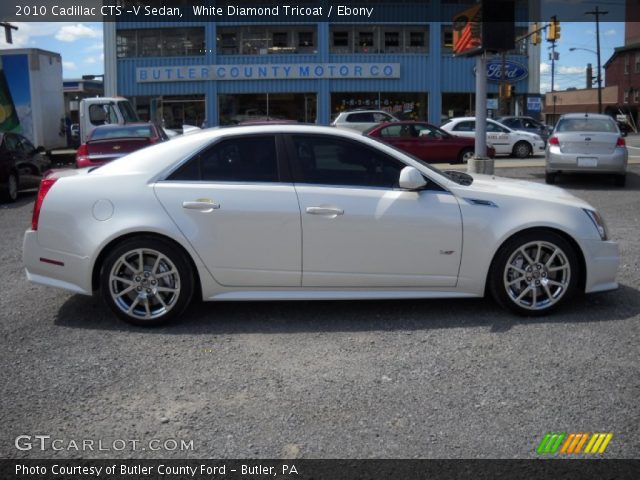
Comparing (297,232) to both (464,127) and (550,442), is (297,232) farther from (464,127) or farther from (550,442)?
(464,127)

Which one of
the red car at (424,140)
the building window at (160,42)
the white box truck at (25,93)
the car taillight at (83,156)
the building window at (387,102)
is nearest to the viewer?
the car taillight at (83,156)

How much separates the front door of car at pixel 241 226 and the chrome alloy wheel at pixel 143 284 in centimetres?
30

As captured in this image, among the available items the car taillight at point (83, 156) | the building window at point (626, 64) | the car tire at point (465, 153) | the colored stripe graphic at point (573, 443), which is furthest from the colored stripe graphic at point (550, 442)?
the building window at point (626, 64)

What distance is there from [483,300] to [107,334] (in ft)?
9.90

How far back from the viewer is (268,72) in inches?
1529

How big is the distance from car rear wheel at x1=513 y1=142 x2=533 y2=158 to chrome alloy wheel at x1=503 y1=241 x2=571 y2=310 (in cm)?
1994

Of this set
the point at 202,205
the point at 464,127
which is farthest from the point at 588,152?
the point at 202,205

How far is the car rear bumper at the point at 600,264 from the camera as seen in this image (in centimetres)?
542

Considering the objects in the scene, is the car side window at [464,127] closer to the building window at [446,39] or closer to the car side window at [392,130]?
the car side window at [392,130]

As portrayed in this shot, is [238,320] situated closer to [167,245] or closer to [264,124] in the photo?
[167,245]

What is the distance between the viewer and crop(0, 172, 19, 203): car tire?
14.0m

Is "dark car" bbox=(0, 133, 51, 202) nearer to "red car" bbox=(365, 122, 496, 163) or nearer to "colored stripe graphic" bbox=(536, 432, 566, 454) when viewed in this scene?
"red car" bbox=(365, 122, 496, 163)

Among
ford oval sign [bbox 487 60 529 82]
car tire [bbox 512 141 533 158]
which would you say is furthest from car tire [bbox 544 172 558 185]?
ford oval sign [bbox 487 60 529 82]

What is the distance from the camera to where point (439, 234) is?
5.30 m
